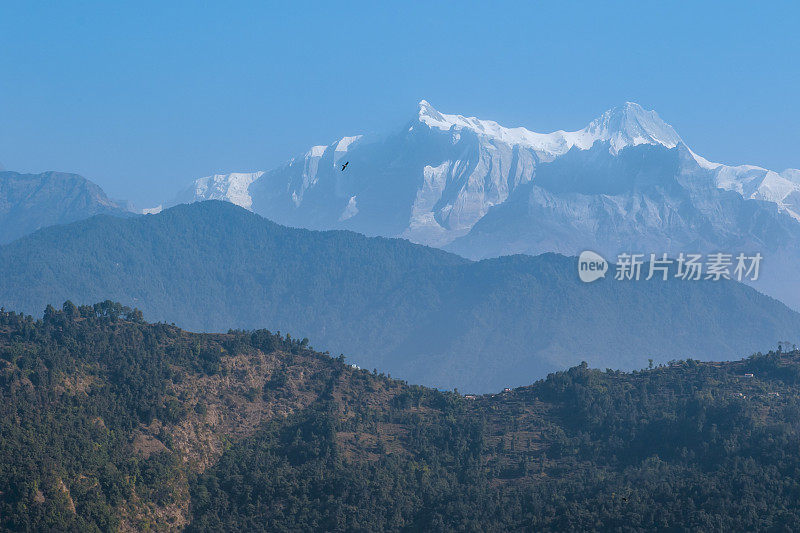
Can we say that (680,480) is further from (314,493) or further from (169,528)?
(169,528)

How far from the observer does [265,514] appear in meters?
128

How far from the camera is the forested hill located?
118m

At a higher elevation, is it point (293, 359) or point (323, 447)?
point (293, 359)

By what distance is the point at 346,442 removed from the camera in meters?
146

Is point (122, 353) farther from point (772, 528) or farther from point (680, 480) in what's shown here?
point (772, 528)

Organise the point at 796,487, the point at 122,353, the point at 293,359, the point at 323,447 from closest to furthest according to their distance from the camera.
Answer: the point at 796,487 → the point at 323,447 → the point at 122,353 → the point at 293,359

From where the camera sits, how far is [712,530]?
110750 mm

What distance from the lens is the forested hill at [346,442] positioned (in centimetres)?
11838

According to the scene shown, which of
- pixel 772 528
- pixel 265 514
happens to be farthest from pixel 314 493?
pixel 772 528

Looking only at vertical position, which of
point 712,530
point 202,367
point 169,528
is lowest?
point 169,528

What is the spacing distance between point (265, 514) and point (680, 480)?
49034mm

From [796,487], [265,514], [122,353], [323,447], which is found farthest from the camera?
[122,353]

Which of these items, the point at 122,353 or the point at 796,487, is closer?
the point at 796,487

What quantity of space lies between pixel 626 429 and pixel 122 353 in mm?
72004
